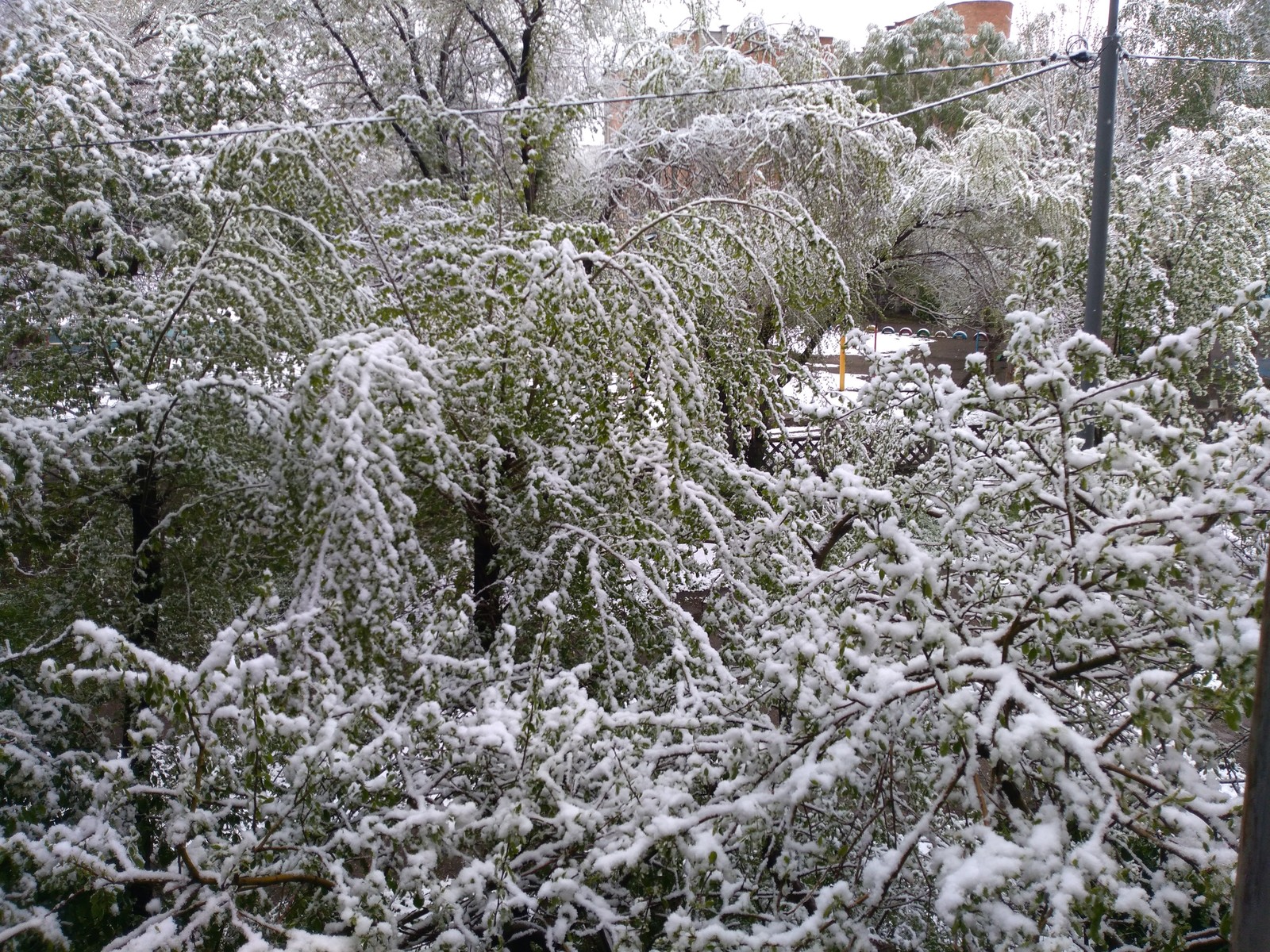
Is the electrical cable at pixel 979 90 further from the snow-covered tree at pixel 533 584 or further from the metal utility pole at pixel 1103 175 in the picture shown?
the snow-covered tree at pixel 533 584

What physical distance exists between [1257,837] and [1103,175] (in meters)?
5.37

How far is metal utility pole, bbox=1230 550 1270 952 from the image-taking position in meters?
0.98

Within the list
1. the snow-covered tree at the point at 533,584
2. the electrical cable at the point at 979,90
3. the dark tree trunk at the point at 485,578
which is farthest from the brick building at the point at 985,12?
the dark tree trunk at the point at 485,578

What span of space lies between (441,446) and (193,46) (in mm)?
2571

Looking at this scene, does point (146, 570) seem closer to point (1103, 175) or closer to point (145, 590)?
point (145, 590)

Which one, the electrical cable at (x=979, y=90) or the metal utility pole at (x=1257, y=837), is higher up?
the electrical cable at (x=979, y=90)

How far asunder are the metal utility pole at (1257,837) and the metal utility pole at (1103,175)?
4.98m

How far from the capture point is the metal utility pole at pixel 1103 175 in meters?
5.39

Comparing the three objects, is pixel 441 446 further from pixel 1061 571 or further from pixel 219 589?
pixel 1061 571

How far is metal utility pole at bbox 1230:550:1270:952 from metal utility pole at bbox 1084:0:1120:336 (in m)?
4.98

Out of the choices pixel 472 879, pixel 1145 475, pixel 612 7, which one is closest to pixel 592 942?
pixel 472 879

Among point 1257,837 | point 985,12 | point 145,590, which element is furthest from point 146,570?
point 985,12

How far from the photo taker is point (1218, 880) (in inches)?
53.1

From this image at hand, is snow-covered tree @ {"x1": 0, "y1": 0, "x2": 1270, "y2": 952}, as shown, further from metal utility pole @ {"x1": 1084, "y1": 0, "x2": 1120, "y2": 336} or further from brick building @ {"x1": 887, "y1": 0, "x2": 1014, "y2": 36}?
brick building @ {"x1": 887, "y1": 0, "x2": 1014, "y2": 36}
